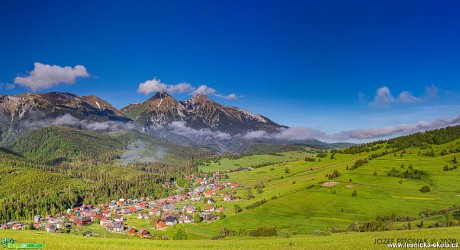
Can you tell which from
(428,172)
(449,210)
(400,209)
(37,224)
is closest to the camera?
(449,210)

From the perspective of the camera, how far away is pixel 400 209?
106 m

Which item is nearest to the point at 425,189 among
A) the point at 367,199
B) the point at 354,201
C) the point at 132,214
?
the point at 367,199

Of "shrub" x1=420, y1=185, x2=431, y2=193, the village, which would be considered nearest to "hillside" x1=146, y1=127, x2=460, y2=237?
"shrub" x1=420, y1=185, x2=431, y2=193

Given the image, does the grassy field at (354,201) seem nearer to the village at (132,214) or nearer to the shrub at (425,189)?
the shrub at (425,189)

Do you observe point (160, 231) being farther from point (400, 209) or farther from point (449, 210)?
point (449, 210)

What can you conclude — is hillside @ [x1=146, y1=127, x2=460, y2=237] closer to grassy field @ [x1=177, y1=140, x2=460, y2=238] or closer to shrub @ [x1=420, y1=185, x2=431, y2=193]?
grassy field @ [x1=177, y1=140, x2=460, y2=238]

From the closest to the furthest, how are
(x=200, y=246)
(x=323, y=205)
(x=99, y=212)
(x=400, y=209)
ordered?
(x=200, y=246) < (x=400, y=209) < (x=323, y=205) < (x=99, y=212)

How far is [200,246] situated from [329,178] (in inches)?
5297

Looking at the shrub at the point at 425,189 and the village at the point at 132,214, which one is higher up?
the shrub at the point at 425,189

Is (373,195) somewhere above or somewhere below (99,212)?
above

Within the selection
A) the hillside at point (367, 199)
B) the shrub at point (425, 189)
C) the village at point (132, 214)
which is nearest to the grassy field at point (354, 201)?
→ the hillside at point (367, 199)

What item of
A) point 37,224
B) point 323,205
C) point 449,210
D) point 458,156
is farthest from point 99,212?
point 458,156

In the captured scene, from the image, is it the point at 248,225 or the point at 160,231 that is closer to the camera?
the point at 248,225

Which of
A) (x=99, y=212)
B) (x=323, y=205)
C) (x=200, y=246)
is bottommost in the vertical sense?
(x=99, y=212)
